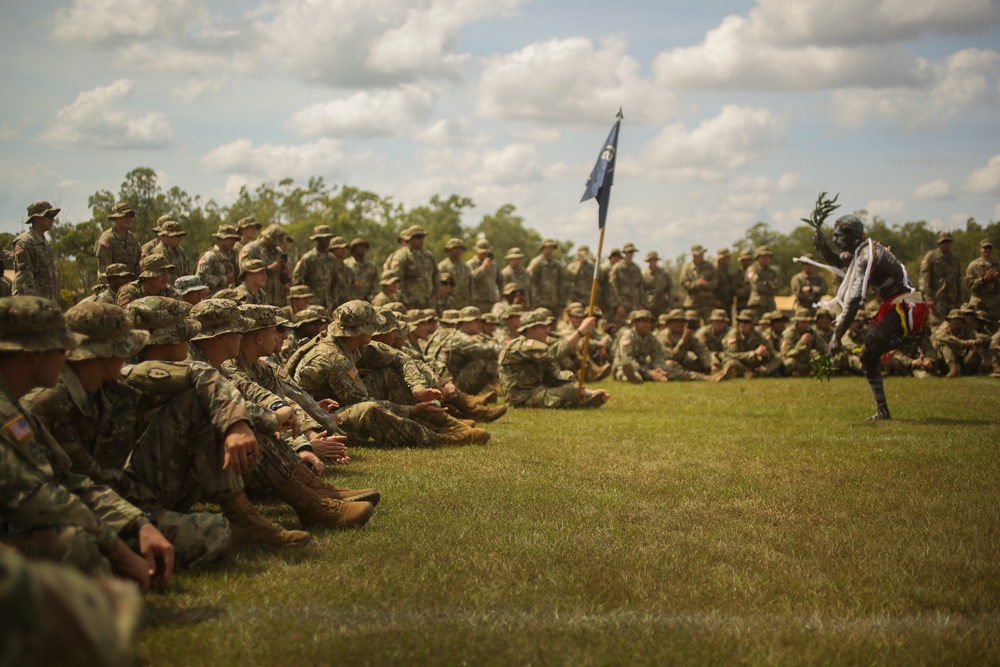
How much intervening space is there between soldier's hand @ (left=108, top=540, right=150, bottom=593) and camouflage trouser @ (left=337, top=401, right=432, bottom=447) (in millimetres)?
4953

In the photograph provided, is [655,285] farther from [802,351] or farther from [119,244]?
[119,244]

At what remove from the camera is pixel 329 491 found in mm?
6555

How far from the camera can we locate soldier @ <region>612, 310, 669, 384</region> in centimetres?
1742

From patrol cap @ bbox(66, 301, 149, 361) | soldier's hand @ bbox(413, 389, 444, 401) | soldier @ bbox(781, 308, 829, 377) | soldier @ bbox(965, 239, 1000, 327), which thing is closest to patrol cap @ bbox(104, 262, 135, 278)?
soldier's hand @ bbox(413, 389, 444, 401)

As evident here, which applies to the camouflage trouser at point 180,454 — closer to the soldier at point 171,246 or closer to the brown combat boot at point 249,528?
the brown combat boot at point 249,528

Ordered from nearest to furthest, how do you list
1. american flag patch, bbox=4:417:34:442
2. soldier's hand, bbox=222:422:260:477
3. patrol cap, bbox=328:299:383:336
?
american flag patch, bbox=4:417:34:442, soldier's hand, bbox=222:422:260:477, patrol cap, bbox=328:299:383:336

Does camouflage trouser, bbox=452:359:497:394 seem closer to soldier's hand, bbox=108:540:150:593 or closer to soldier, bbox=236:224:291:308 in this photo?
soldier, bbox=236:224:291:308

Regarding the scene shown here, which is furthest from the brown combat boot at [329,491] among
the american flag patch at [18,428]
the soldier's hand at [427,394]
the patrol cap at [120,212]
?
the patrol cap at [120,212]

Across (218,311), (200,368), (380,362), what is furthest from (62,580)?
(380,362)

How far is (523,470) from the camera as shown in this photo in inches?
325

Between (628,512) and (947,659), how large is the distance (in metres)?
2.73

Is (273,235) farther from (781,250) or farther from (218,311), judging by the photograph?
(781,250)

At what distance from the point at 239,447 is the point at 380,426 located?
426 cm

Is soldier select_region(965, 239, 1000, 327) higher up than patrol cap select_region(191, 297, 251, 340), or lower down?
higher up
